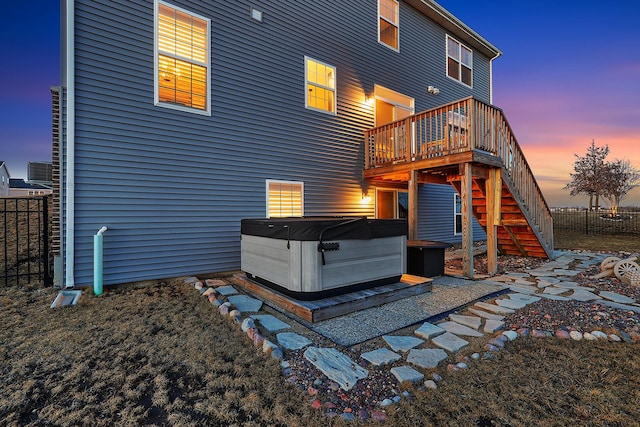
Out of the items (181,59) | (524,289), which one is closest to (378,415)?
(524,289)

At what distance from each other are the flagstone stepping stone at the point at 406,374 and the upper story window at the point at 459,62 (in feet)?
36.7

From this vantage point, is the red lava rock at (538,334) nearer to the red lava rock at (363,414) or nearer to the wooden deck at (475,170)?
the red lava rock at (363,414)

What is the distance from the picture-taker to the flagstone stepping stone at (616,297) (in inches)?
160

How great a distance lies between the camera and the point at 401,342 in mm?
2807

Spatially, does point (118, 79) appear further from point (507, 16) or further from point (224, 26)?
point (507, 16)

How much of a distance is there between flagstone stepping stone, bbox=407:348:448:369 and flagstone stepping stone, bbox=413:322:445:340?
269mm

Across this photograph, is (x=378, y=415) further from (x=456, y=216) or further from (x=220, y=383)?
(x=456, y=216)

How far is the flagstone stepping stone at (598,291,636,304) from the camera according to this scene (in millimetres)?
4070

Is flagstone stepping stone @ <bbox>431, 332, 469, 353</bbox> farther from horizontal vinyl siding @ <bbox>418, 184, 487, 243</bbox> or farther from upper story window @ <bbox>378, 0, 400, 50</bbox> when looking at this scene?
upper story window @ <bbox>378, 0, 400, 50</bbox>

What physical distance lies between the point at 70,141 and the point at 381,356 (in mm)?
5190

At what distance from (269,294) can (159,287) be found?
2.01 metres

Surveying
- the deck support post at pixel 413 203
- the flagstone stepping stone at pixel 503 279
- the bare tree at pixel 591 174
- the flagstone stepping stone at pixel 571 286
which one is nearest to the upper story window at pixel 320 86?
the deck support post at pixel 413 203

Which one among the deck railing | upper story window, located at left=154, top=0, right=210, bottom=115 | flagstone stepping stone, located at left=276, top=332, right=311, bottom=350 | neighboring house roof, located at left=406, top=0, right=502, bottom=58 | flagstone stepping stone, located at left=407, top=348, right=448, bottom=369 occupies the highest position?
neighboring house roof, located at left=406, top=0, right=502, bottom=58

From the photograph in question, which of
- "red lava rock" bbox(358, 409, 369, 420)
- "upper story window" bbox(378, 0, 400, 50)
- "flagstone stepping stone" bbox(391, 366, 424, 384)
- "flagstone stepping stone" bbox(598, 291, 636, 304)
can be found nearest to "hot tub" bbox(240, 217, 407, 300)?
"flagstone stepping stone" bbox(391, 366, 424, 384)
